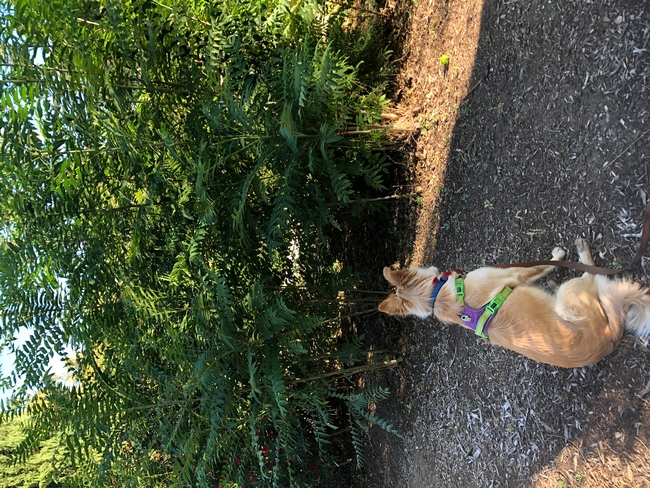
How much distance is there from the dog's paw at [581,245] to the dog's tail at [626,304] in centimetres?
43

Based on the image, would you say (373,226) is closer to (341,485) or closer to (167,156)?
(167,156)

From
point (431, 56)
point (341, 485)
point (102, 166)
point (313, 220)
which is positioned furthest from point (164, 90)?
point (341, 485)

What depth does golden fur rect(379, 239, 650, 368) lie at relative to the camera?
278 centimetres

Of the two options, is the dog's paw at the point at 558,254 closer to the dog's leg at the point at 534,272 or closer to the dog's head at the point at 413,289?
the dog's leg at the point at 534,272

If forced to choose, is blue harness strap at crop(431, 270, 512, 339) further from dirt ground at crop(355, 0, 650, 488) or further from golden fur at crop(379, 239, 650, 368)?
dirt ground at crop(355, 0, 650, 488)

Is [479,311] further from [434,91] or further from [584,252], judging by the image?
[434,91]

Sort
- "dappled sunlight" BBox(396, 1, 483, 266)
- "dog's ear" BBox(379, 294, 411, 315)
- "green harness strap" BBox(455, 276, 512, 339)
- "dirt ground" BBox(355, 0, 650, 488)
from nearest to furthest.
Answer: "dirt ground" BBox(355, 0, 650, 488)
"green harness strap" BBox(455, 276, 512, 339)
"dog's ear" BBox(379, 294, 411, 315)
"dappled sunlight" BBox(396, 1, 483, 266)

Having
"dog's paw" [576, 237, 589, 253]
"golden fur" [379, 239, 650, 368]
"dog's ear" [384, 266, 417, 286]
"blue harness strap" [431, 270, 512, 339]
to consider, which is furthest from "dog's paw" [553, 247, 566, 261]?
"dog's ear" [384, 266, 417, 286]

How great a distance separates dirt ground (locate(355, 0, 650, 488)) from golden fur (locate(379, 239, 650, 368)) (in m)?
0.33

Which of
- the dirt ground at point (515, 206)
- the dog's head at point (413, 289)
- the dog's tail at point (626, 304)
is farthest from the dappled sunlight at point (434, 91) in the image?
the dog's tail at point (626, 304)

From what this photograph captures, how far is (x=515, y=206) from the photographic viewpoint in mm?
3938

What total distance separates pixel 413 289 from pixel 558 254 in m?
1.18

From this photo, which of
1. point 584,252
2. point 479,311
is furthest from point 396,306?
point 584,252

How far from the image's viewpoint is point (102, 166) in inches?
147
